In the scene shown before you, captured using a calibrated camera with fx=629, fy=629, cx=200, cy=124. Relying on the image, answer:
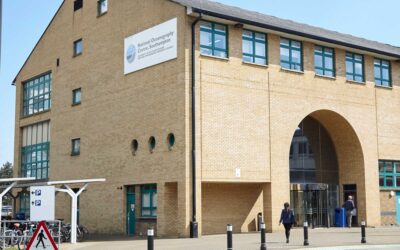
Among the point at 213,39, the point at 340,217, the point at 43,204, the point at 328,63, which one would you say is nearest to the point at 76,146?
the point at 213,39

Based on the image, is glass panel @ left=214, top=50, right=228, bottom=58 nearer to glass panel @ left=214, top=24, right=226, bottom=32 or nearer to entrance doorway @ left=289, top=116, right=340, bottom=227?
glass panel @ left=214, top=24, right=226, bottom=32

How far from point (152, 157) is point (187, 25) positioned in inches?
249

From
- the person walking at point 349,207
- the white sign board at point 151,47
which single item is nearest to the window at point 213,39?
the white sign board at point 151,47

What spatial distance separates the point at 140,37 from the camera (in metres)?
31.2

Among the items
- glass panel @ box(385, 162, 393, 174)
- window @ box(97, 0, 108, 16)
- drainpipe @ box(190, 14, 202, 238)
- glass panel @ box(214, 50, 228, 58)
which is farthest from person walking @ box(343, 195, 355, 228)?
window @ box(97, 0, 108, 16)

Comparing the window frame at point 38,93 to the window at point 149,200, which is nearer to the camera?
the window at point 149,200

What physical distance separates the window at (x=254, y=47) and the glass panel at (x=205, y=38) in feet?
6.31

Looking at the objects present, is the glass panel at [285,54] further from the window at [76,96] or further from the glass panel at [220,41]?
the window at [76,96]

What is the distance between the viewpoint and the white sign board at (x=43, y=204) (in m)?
10.5

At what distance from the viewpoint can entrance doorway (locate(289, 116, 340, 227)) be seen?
3372 cm

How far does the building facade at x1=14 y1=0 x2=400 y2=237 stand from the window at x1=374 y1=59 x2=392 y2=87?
0.31ft

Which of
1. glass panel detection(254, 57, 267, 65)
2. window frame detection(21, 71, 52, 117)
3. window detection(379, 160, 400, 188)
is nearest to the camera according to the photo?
glass panel detection(254, 57, 267, 65)

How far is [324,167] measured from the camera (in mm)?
35438

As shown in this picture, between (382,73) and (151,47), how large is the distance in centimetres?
1423
